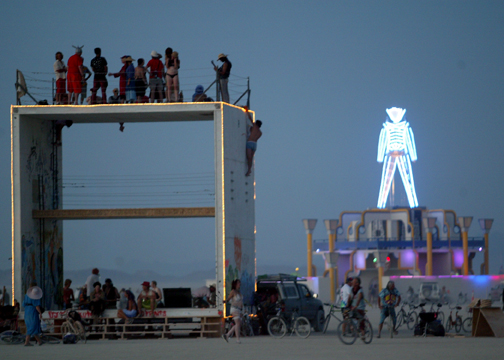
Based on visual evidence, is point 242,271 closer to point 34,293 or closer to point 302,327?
Answer: point 302,327

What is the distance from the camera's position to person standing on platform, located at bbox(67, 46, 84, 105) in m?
24.1

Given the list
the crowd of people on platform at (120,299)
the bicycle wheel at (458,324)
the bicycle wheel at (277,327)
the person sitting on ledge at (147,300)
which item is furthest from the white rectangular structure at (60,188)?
the bicycle wheel at (458,324)

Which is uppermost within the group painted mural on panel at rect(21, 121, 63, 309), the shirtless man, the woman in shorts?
the shirtless man

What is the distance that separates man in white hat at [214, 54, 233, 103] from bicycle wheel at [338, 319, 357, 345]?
8.10 m

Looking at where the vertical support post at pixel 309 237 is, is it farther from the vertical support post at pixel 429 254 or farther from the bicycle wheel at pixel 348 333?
the bicycle wheel at pixel 348 333

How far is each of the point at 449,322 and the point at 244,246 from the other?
694 centimetres

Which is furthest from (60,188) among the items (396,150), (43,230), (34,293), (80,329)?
(396,150)

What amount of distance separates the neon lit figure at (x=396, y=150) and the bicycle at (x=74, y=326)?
40.3 m

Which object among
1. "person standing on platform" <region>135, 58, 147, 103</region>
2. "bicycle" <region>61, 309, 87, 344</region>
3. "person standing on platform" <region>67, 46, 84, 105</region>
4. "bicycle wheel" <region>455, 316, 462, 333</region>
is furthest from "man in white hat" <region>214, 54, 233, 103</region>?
"bicycle wheel" <region>455, 316, 462, 333</region>

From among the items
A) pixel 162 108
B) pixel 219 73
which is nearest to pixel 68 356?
pixel 162 108

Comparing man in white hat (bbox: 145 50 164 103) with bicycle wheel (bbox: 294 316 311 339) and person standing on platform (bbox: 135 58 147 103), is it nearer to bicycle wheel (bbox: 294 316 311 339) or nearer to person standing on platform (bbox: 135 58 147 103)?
person standing on platform (bbox: 135 58 147 103)

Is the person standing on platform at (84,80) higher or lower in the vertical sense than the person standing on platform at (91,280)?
higher

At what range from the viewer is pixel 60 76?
80.9ft

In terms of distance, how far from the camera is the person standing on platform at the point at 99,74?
2408 centimetres
